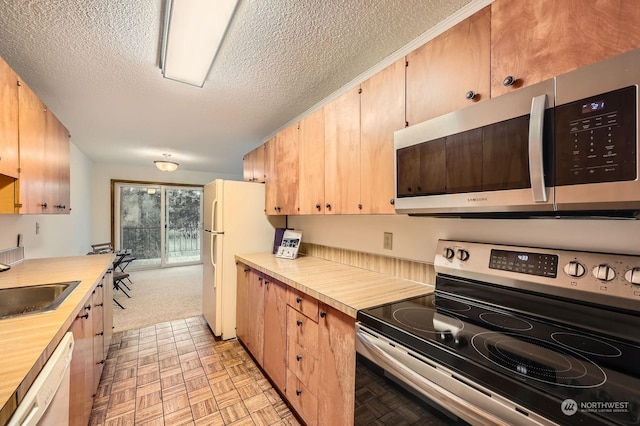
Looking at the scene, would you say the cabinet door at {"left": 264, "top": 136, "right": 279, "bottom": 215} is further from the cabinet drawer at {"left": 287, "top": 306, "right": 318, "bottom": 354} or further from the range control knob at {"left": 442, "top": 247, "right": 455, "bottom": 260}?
the range control knob at {"left": 442, "top": 247, "right": 455, "bottom": 260}

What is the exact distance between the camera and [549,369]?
0.76 m

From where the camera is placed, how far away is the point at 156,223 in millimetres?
6309

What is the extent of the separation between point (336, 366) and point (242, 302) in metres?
1.55

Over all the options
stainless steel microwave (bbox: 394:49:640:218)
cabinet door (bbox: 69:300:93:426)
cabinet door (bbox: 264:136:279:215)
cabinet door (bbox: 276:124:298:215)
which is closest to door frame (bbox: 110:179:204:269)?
cabinet door (bbox: 264:136:279:215)

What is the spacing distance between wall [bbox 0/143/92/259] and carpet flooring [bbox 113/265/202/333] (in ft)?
3.46

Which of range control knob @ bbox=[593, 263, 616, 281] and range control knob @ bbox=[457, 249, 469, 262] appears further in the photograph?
range control knob @ bbox=[457, 249, 469, 262]

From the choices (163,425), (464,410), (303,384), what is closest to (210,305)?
(163,425)

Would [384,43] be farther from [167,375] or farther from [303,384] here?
[167,375]

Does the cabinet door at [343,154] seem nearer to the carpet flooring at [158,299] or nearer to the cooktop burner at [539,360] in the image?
the cooktop burner at [539,360]

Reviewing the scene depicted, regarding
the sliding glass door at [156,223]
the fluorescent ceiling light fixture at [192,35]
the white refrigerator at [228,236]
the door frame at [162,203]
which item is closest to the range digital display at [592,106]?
the fluorescent ceiling light fixture at [192,35]

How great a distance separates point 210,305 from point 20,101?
229 centimetres

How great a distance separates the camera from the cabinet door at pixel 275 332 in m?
1.93

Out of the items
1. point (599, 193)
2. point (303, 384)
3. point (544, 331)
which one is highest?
point (599, 193)

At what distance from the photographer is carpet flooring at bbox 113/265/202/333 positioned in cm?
344
